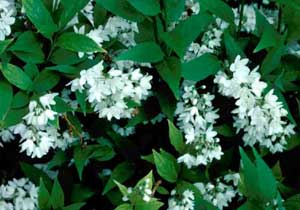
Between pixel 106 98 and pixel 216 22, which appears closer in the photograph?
pixel 106 98

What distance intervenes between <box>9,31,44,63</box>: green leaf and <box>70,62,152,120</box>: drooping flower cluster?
0.17 metres

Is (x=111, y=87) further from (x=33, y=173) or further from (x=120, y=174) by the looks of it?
(x=33, y=173)

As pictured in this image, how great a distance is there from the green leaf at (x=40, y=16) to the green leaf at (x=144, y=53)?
0.93ft

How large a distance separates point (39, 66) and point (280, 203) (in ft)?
3.52

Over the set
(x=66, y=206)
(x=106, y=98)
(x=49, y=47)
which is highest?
(x=49, y=47)

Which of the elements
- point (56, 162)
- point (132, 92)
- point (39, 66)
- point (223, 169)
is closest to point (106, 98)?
point (132, 92)

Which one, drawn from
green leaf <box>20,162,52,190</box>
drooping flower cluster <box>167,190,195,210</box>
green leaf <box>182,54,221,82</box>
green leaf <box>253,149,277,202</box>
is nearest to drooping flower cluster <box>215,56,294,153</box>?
green leaf <box>182,54,221,82</box>

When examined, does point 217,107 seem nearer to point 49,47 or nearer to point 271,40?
point 271,40

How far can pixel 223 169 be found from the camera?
279 cm

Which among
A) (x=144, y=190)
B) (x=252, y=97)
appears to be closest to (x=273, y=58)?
(x=252, y=97)

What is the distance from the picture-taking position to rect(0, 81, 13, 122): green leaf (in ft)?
7.45

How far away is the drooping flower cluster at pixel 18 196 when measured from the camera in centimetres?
268

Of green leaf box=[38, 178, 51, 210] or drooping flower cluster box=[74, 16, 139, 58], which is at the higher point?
drooping flower cluster box=[74, 16, 139, 58]

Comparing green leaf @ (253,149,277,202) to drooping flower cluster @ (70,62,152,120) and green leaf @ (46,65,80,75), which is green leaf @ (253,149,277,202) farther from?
green leaf @ (46,65,80,75)
